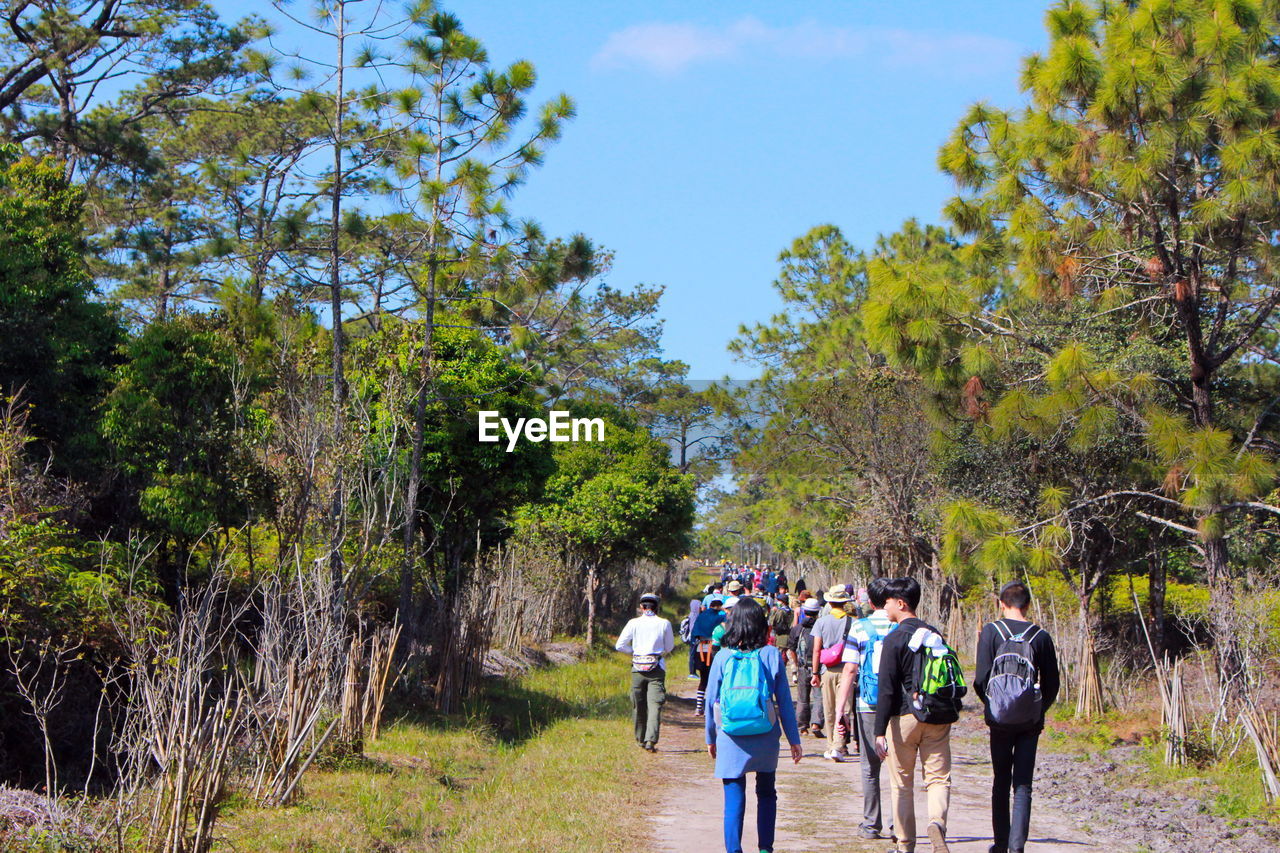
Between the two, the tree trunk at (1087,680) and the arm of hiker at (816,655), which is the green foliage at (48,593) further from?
the tree trunk at (1087,680)

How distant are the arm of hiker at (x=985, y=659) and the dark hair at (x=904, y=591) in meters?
0.47

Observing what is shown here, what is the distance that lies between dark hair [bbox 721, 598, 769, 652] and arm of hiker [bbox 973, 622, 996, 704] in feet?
4.31

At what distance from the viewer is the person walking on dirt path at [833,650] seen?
1228 cm

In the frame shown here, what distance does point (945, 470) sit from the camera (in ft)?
64.4

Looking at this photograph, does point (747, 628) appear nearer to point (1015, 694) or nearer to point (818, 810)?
point (1015, 694)

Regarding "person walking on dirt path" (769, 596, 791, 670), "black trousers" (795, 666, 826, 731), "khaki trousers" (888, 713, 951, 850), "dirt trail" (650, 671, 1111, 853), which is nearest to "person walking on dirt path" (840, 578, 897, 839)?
"dirt trail" (650, 671, 1111, 853)

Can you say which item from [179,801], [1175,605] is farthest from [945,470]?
[179,801]

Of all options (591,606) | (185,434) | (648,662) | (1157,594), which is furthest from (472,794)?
(591,606)

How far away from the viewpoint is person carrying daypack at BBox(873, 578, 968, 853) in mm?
7082

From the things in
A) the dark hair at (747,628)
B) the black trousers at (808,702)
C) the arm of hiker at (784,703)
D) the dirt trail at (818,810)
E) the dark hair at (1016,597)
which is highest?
the dark hair at (1016,597)

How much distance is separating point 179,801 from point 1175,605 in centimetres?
1685

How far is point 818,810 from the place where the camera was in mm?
9867

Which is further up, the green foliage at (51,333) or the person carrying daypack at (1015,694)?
the green foliage at (51,333)

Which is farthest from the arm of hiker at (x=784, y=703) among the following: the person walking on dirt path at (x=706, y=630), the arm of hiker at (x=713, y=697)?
the person walking on dirt path at (x=706, y=630)
